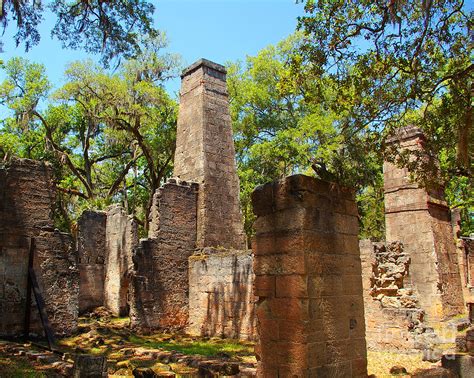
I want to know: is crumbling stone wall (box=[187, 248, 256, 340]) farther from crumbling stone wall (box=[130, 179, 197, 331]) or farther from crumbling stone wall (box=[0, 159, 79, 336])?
crumbling stone wall (box=[0, 159, 79, 336])

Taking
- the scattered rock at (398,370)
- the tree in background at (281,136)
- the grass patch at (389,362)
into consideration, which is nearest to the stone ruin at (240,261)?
the grass patch at (389,362)

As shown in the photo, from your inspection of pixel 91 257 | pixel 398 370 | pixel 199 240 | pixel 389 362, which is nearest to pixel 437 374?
pixel 398 370

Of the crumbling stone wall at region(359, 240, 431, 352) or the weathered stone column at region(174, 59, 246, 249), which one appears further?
the weathered stone column at region(174, 59, 246, 249)

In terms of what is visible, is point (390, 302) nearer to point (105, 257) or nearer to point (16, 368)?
point (16, 368)

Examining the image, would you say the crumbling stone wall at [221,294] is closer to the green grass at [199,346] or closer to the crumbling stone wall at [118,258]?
the green grass at [199,346]

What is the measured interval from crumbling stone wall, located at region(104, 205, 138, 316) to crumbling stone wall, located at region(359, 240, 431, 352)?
872 cm

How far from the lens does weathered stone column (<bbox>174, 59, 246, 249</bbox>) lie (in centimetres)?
1563

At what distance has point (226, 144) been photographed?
657 inches

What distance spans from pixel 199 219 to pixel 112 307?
5173mm

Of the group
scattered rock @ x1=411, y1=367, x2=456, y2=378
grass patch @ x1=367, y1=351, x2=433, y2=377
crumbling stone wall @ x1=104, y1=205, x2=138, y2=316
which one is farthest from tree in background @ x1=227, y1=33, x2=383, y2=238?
scattered rock @ x1=411, y1=367, x2=456, y2=378

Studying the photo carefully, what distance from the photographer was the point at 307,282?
5590 mm

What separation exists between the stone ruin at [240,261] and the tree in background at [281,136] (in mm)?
6484

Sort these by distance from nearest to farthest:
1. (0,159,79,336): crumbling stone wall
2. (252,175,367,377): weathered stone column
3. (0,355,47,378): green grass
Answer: (252,175,367,377): weathered stone column
(0,355,47,378): green grass
(0,159,79,336): crumbling stone wall

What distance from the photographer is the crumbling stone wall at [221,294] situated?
42.5ft
